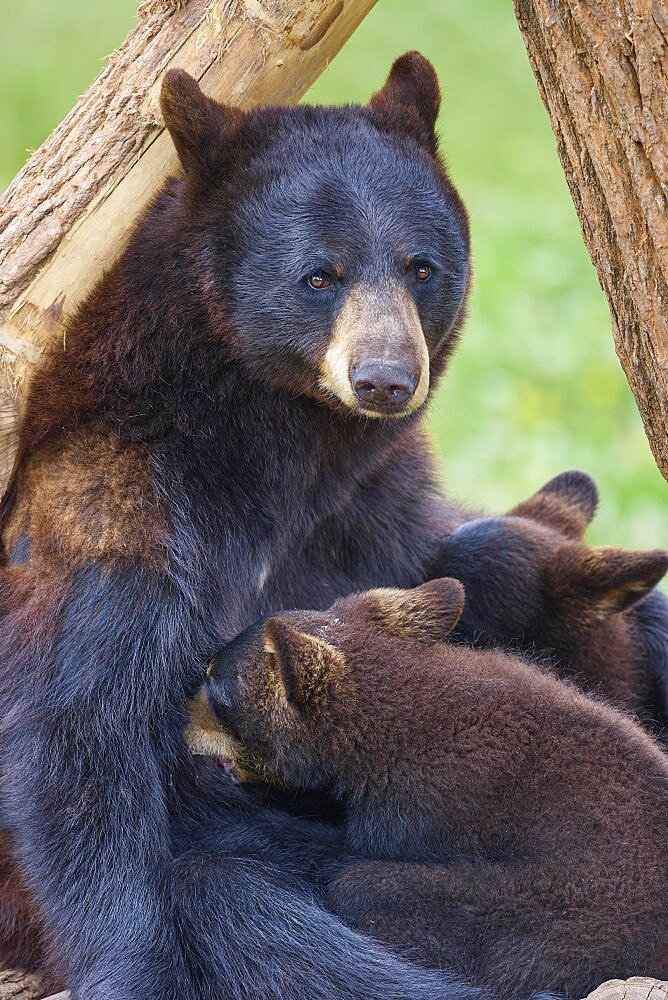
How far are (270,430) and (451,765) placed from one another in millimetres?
1397

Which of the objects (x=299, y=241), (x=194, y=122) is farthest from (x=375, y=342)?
(x=194, y=122)

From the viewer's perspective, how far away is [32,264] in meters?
5.13

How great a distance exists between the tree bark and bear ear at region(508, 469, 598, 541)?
84.3 inches

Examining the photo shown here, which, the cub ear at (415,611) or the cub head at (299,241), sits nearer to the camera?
the cub head at (299,241)

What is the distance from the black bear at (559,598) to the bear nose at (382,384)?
1525 mm

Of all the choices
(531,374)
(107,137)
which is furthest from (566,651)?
(531,374)

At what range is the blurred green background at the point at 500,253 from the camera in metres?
12.1

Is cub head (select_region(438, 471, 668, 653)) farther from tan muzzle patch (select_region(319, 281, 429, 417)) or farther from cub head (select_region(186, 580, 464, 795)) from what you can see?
tan muzzle patch (select_region(319, 281, 429, 417))

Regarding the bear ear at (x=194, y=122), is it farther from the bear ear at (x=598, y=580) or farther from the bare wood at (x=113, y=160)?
the bear ear at (x=598, y=580)

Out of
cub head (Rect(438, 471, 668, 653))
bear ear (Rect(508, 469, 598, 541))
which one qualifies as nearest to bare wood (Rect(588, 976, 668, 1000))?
cub head (Rect(438, 471, 668, 653))

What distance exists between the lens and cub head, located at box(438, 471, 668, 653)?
585 centimetres

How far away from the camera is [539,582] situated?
6012 mm

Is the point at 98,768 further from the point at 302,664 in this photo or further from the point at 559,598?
the point at 559,598

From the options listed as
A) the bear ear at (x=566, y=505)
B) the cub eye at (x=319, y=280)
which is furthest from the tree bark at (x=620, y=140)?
the bear ear at (x=566, y=505)
